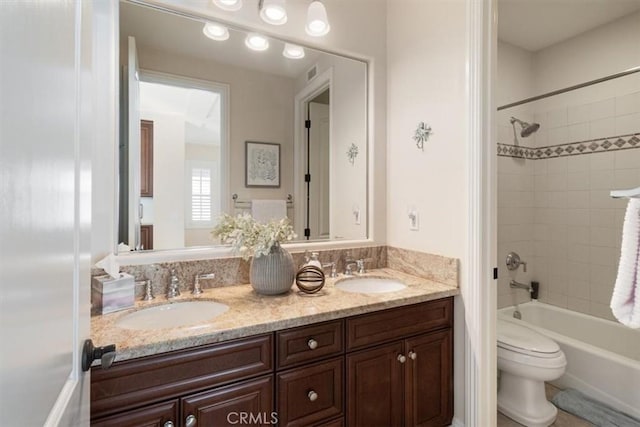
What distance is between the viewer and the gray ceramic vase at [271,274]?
146 centimetres

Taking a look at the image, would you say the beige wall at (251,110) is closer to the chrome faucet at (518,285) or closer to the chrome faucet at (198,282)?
the chrome faucet at (198,282)

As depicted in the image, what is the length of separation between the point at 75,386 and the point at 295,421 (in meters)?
0.84

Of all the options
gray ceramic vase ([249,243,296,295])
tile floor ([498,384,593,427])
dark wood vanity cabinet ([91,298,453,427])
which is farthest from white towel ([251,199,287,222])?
tile floor ([498,384,593,427])

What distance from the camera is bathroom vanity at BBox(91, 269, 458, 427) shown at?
38.8 inches

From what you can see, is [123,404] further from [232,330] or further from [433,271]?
[433,271]

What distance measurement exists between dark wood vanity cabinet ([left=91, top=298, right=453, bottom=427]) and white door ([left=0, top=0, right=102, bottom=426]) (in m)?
0.31

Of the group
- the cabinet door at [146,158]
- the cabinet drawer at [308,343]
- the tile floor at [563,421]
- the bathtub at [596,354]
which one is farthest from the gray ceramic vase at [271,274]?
the bathtub at [596,354]

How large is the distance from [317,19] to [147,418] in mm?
1937

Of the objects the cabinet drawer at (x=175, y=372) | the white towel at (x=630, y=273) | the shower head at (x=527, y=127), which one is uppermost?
the shower head at (x=527, y=127)

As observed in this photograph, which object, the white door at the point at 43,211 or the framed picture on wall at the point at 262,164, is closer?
the white door at the point at 43,211

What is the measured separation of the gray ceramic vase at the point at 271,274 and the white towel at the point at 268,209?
13.8 inches

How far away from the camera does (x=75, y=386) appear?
619 mm

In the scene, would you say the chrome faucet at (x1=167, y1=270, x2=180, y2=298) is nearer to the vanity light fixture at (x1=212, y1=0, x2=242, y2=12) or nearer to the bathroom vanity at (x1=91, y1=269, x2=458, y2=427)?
the bathroom vanity at (x1=91, y1=269, x2=458, y2=427)

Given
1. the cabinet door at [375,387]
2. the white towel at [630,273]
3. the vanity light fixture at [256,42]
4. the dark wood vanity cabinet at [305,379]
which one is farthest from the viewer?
the vanity light fixture at [256,42]
